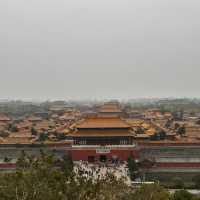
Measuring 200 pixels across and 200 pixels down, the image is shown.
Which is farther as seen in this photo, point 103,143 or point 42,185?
point 103,143

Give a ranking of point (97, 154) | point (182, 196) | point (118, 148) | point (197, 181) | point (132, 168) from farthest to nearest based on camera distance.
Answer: point (97, 154)
point (118, 148)
point (132, 168)
point (197, 181)
point (182, 196)

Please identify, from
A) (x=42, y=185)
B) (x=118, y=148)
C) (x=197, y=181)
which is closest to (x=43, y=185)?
(x=42, y=185)

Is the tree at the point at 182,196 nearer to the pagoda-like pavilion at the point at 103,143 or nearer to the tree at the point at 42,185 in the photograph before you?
the tree at the point at 42,185

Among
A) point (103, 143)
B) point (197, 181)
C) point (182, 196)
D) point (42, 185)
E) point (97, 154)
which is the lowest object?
point (197, 181)

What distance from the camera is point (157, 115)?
64.7 metres

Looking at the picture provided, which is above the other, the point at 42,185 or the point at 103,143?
the point at 42,185

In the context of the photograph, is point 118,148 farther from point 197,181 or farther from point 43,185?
point 43,185

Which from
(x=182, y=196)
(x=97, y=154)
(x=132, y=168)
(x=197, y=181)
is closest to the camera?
(x=182, y=196)

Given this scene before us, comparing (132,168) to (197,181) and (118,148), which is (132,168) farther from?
(118,148)

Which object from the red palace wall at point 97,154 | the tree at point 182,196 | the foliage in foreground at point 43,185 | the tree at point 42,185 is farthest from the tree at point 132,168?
the tree at point 42,185

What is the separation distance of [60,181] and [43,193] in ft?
2.66

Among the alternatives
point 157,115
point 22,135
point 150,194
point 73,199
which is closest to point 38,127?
point 22,135

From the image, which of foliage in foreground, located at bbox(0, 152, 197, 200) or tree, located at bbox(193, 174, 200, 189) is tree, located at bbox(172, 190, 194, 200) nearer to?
tree, located at bbox(193, 174, 200, 189)

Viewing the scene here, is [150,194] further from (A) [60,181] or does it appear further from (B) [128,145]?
(B) [128,145]
